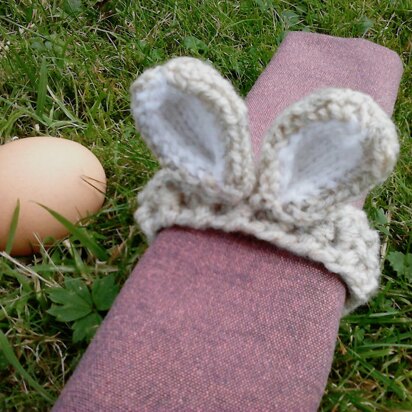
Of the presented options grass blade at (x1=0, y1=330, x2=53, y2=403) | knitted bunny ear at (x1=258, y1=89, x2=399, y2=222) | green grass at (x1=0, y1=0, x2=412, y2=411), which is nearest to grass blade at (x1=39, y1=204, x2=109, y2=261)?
green grass at (x1=0, y1=0, x2=412, y2=411)

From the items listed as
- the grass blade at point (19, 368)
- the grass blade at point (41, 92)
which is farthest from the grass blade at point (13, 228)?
the grass blade at point (41, 92)

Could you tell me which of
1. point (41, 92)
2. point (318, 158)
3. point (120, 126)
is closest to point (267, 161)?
point (318, 158)

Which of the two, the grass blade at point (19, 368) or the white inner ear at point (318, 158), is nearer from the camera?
the white inner ear at point (318, 158)

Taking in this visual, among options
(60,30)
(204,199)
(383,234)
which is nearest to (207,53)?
(60,30)

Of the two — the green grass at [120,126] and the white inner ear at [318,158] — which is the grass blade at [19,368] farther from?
the white inner ear at [318,158]

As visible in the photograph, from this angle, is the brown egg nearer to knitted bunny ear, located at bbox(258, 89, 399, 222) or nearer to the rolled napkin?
the rolled napkin

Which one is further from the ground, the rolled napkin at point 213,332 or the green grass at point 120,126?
the rolled napkin at point 213,332

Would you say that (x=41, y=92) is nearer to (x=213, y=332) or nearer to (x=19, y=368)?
(x=19, y=368)
